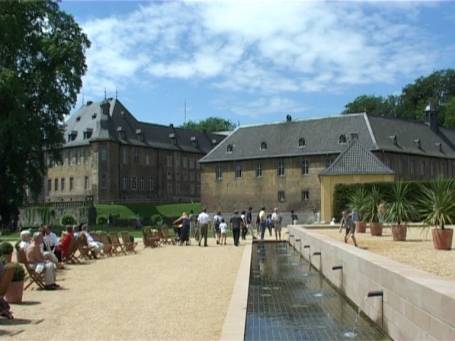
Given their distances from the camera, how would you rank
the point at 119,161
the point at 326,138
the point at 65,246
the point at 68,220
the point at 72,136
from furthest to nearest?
the point at 72,136, the point at 119,161, the point at 326,138, the point at 68,220, the point at 65,246

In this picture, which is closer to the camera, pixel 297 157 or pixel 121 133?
pixel 297 157

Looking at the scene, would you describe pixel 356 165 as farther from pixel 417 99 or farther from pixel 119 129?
pixel 417 99

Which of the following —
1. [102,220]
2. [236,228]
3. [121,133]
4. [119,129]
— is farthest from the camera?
[121,133]

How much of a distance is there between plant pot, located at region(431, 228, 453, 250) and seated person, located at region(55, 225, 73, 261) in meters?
10.3

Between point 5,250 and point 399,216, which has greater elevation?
point 399,216

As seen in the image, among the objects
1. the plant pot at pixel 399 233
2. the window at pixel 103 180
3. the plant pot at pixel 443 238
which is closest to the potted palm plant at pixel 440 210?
the plant pot at pixel 443 238

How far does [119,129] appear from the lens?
79500 millimetres

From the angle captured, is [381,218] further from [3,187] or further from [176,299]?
[3,187]

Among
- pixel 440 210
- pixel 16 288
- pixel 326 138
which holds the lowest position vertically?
pixel 16 288

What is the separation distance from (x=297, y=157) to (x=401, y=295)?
5731 cm

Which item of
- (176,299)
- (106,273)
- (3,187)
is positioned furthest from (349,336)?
(3,187)

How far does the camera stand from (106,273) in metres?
16.2

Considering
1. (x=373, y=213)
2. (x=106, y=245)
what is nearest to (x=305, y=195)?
(x=373, y=213)

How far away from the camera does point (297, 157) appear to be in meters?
64.5
